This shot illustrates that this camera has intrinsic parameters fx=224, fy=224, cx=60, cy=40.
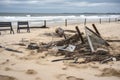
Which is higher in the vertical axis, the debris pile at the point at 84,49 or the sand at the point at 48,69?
the debris pile at the point at 84,49

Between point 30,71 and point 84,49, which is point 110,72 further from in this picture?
point 84,49

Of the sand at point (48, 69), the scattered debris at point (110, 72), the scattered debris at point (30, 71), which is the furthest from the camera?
the scattered debris at point (30, 71)

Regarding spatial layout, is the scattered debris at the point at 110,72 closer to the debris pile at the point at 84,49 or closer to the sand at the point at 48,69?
the sand at the point at 48,69

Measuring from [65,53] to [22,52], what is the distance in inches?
75.3

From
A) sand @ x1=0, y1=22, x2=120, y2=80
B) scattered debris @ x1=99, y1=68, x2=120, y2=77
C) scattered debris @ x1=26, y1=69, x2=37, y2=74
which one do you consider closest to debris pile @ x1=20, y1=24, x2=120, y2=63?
sand @ x1=0, y1=22, x2=120, y2=80

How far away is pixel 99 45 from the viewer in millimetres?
10039

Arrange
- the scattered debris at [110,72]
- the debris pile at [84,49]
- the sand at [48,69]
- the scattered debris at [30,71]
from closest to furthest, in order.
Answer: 1. the sand at [48,69]
2. the scattered debris at [110,72]
3. the scattered debris at [30,71]
4. the debris pile at [84,49]

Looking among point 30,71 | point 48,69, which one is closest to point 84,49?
point 48,69

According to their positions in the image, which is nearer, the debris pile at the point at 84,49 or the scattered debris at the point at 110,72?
the scattered debris at the point at 110,72

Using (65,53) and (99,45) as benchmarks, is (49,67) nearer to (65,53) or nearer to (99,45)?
(65,53)

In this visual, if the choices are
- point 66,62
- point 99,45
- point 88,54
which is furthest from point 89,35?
point 66,62

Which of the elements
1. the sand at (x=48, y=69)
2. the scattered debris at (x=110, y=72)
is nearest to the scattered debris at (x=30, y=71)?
the sand at (x=48, y=69)

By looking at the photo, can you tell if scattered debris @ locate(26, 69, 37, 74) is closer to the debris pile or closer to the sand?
the sand

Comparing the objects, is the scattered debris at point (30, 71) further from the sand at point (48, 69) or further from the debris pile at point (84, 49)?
the debris pile at point (84, 49)
